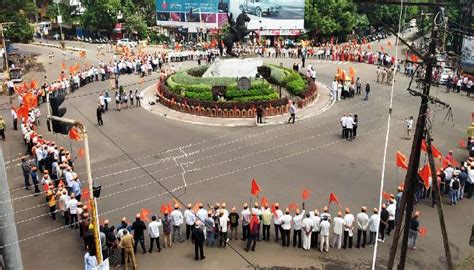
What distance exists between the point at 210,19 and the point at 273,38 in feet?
24.8

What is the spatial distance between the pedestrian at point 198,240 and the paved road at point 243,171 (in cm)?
28

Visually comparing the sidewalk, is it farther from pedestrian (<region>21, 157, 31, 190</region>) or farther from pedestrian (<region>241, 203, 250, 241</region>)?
pedestrian (<region>241, 203, 250, 241</region>)

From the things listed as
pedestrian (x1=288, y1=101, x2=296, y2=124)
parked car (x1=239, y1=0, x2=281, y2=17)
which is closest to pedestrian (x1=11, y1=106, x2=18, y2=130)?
pedestrian (x1=288, y1=101, x2=296, y2=124)

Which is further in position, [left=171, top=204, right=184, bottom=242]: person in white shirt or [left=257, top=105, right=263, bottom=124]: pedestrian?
[left=257, top=105, right=263, bottom=124]: pedestrian

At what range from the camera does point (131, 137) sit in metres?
24.5

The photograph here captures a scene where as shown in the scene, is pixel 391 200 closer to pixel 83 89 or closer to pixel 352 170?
pixel 352 170

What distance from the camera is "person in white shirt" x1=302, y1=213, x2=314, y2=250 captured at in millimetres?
14298

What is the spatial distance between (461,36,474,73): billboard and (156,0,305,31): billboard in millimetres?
22500

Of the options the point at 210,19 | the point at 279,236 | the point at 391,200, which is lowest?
the point at 279,236

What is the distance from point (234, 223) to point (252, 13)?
4555cm

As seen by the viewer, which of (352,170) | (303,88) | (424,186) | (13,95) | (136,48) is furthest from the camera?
(136,48)

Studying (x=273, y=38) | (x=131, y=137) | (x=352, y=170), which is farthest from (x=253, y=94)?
(x=273, y=38)

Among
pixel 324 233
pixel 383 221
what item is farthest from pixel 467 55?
pixel 324 233

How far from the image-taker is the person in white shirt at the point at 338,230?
14289 mm
